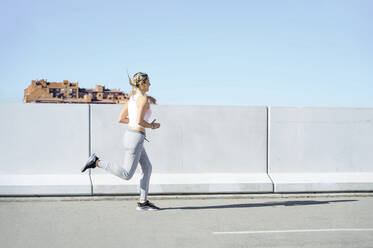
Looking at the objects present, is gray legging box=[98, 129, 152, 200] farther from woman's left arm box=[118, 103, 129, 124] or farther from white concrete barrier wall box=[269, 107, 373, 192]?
white concrete barrier wall box=[269, 107, 373, 192]

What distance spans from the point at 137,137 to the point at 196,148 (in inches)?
73.1

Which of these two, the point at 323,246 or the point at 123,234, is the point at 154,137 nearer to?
the point at 123,234

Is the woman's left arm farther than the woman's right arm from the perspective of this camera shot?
Yes

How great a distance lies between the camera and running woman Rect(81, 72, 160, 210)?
20.0 ft

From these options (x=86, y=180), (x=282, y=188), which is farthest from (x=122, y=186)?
(x=282, y=188)

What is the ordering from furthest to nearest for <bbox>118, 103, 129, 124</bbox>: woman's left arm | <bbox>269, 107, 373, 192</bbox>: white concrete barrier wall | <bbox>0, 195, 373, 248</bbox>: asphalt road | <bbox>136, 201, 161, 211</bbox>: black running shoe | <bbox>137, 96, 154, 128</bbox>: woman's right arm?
<bbox>269, 107, 373, 192</bbox>: white concrete barrier wall
<bbox>118, 103, 129, 124</bbox>: woman's left arm
<bbox>136, 201, 161, 211</bbox>: black running shoe
<bbox>137, 96, 154, 128</bbox>: woman's right arm
<bbox>0, 195, 373, 248</bbox>: asphalt road

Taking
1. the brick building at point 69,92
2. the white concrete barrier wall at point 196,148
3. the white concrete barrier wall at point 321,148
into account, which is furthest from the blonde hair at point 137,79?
the brick building at point 69,92

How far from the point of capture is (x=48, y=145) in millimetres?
7520

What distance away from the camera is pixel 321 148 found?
8078 mm

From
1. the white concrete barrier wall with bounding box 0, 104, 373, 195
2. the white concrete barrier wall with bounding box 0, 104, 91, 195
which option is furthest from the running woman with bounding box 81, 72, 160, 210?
the white concrete barrier wall with bounding box 0, 104, 91, 195

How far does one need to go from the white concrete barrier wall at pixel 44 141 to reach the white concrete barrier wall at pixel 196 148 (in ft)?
0.82

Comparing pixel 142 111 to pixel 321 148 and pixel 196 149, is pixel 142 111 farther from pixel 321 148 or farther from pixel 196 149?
pixel 321 148

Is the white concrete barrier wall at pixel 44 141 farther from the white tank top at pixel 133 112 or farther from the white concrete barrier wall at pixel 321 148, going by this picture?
the white concrete barrier wall at pixel 321 148

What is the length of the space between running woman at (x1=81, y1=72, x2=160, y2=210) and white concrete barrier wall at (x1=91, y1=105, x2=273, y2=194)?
1027 mm
